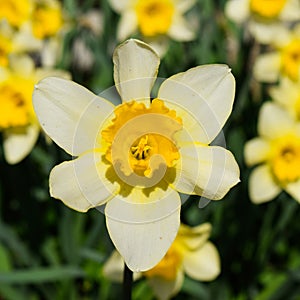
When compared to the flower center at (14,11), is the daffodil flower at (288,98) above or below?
below

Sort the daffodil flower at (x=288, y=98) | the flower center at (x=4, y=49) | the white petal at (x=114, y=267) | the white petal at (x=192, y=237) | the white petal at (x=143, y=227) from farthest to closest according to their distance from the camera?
the flower center at (x=4, y=49), the daffodil flower at (x=288, y=98), the white petal at (x=192, y=237), the white petal at (x=114, y=267), the white petal at (x=143, y=227)

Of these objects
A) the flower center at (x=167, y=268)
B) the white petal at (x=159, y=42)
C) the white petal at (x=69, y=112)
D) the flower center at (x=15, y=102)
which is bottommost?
the flower center at (x=167, y=268)

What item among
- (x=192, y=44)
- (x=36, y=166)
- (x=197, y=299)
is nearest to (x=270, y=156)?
(x=197, y=299)

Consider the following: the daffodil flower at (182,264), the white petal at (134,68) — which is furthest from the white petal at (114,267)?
the white petal at (134,68)

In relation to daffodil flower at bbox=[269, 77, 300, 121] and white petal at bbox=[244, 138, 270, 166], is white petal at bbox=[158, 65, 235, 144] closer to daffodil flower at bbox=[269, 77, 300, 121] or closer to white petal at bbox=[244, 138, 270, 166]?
white petal at bbox=[244, 138, 270, 166]

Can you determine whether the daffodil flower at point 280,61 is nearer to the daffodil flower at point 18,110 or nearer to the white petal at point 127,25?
the white petal at point 127,25

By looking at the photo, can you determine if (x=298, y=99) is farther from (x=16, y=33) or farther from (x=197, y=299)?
(x=16, y=33)

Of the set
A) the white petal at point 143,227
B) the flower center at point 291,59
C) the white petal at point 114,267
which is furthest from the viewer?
the flower center at point 291,59
